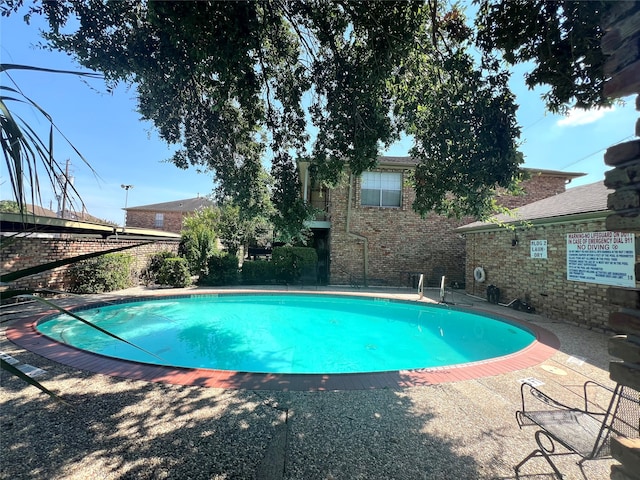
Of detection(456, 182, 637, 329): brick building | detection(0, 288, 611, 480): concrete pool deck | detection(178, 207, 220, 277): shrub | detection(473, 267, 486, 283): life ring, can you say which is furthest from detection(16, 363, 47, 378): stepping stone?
detection(473, 267, 486, 283): life ring

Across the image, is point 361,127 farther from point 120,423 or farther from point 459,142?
point 120,423

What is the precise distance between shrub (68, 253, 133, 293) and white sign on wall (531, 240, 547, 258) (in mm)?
14436

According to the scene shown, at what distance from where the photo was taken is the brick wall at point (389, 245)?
51.4 feet

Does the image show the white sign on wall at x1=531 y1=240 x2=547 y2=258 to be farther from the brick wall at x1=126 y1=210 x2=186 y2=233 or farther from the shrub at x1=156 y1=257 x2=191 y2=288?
the brick wall at x1=126 y1=210 x2=186 y2=233

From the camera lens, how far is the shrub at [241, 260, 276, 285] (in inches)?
618

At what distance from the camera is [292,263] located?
1584 cm

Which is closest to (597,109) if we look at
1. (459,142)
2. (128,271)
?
(459,142)

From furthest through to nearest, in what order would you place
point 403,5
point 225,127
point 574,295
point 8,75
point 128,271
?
point 128,271, point 574,295, point 225,127, point 403,5, point 8,75

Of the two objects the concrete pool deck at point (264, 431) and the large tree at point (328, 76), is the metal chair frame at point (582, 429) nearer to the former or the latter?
the concrete pool deck at point (264, 431)

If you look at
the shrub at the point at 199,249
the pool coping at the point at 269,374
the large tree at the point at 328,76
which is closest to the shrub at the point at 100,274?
the shrub at the point at 199,249

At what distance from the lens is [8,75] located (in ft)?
4.07

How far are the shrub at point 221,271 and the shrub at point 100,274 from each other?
3.53 metres

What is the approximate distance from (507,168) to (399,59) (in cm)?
243

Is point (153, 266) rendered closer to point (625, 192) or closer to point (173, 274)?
point (173, 274)
